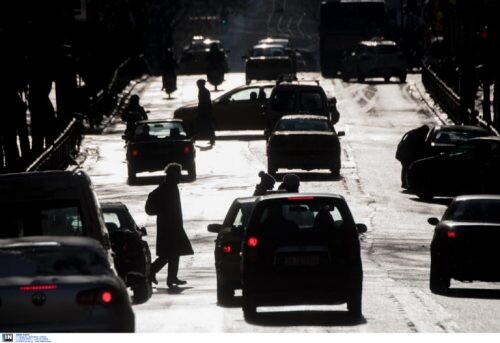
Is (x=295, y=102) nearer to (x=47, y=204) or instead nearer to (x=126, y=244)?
(x=126, y=244)

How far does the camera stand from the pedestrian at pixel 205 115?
169 ft

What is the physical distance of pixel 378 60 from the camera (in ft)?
246

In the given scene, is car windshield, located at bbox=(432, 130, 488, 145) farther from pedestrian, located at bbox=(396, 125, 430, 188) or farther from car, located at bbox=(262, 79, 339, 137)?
car, located at bbox=(262, 79, 339, 137)

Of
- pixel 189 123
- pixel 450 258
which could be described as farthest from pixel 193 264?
pixel 189 123

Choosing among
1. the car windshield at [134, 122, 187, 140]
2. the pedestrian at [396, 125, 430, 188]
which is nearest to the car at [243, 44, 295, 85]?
the car windshield at [134, 122, 187, 140]

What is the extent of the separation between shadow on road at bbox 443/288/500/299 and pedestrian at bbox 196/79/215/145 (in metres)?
27.0

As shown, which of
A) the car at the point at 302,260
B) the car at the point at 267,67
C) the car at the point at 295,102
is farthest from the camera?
the car at the point at 267,67

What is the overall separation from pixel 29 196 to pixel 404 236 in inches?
624

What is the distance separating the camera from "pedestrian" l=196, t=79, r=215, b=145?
51.6 metres

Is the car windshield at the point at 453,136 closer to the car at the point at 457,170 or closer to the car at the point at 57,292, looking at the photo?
the car at the point at 457,170

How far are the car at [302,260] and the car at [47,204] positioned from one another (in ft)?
8.89

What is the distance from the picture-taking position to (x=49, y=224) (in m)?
18.2

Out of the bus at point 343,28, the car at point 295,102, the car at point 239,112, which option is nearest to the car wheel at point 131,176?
the car at point 295,102

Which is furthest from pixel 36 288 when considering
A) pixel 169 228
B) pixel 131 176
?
pixel 131 176
